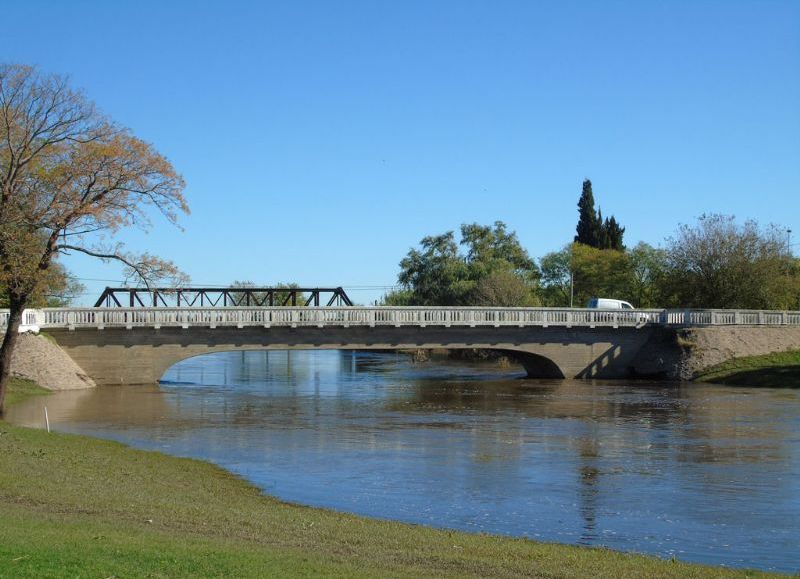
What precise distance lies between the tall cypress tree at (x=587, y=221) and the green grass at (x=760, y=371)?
61515 millimetres

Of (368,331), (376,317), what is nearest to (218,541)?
(368,331)

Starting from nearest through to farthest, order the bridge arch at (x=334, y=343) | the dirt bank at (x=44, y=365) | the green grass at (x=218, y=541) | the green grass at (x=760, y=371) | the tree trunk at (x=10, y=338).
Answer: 1. the green grass at (x=218, y=541)
2. the tree trunk at (x=10, y=338)
3. the dirt bank at (x=44, y=365)
4. the bridge arch at (x=334, y=343)
5. the green grass at (x=760, y=371)

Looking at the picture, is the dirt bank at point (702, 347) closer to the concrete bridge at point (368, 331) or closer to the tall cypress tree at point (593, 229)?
the concrete bridge at point (368, 331)

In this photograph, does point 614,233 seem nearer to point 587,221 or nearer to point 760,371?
point 587,221

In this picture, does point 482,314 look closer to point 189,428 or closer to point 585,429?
point 585,429

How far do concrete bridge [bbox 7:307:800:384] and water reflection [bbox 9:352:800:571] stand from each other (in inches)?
123

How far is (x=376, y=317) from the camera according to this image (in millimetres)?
61875

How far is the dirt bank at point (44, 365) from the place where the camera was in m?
51.1

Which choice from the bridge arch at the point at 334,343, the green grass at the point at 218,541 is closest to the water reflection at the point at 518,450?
the green grass at the point at 218,541

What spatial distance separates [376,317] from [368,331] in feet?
3.98

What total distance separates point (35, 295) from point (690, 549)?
27.8 metres

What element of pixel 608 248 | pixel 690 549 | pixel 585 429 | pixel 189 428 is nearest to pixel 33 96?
pixel 189 428

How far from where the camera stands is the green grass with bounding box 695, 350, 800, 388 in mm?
59312

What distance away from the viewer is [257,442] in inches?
1315
